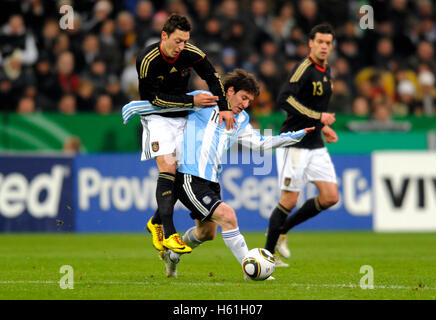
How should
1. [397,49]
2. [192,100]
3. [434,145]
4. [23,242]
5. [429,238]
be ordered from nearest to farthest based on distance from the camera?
[192,100] → [23,242] → [429,238] → [434,145] → [397,49]

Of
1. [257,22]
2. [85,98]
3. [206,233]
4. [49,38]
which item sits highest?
[257,22]

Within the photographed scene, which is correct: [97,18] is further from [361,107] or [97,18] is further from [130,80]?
[361,107]

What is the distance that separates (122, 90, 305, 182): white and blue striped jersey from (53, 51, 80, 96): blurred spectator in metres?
7.88

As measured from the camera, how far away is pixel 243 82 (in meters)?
7.97

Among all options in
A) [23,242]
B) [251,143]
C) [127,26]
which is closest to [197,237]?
[251,143]

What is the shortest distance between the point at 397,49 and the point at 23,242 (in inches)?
422

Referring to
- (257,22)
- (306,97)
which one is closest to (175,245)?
(306,97)

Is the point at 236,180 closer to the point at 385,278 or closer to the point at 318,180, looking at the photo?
the point at 318,180

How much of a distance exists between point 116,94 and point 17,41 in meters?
2.10

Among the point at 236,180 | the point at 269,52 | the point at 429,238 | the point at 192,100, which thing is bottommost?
the point at 429,238

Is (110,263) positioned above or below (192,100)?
below

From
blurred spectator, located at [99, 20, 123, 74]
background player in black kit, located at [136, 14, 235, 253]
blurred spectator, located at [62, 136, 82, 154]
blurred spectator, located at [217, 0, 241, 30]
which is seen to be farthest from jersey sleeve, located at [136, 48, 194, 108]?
blurred spectator, located at [217, 0, 241, 30]

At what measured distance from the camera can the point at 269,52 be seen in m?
17.5

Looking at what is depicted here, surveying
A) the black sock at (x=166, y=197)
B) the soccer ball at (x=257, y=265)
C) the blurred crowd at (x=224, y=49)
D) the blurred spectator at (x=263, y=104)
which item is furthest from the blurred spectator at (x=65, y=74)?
the soccer ball at (x=257, y=265)
